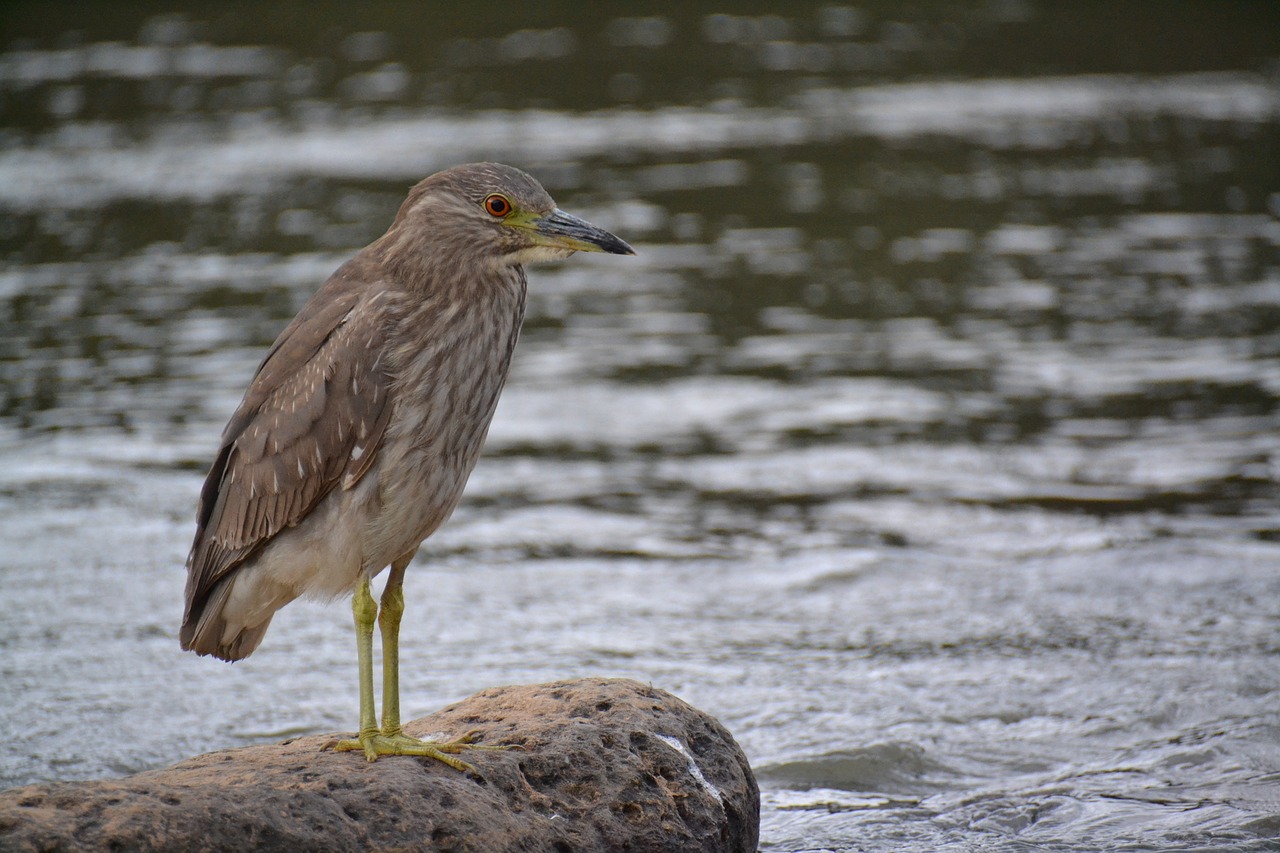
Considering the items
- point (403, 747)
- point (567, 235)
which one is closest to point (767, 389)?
point (567, 235)

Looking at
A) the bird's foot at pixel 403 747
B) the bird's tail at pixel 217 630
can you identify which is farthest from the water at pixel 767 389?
the bird's foot at pixel 403 747

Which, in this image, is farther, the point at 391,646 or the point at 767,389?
the point at 767,389

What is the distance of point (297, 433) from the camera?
509 cm

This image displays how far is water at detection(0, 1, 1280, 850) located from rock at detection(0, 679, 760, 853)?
38.4 inches

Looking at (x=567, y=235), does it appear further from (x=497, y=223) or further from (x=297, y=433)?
(x=297, y=433)

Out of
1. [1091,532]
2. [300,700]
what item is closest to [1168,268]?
[1091,532]

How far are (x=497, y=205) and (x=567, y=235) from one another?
0.83ft

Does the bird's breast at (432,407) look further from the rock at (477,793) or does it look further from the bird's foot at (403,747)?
the rock at (477,793)

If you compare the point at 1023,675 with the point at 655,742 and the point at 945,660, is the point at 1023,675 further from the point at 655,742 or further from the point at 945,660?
the point at 655,742

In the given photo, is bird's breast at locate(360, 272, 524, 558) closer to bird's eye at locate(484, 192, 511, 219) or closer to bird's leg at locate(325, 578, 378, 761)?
bird's leg at locate(325, 578, 378, 761)

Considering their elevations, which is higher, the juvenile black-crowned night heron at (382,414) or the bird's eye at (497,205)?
the bird's eye at (497,205)

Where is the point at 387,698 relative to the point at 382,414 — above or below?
below

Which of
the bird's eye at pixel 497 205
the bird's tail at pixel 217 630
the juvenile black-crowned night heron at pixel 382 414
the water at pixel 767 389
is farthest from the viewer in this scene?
the water at pixel 767 389

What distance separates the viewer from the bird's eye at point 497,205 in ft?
16.6
